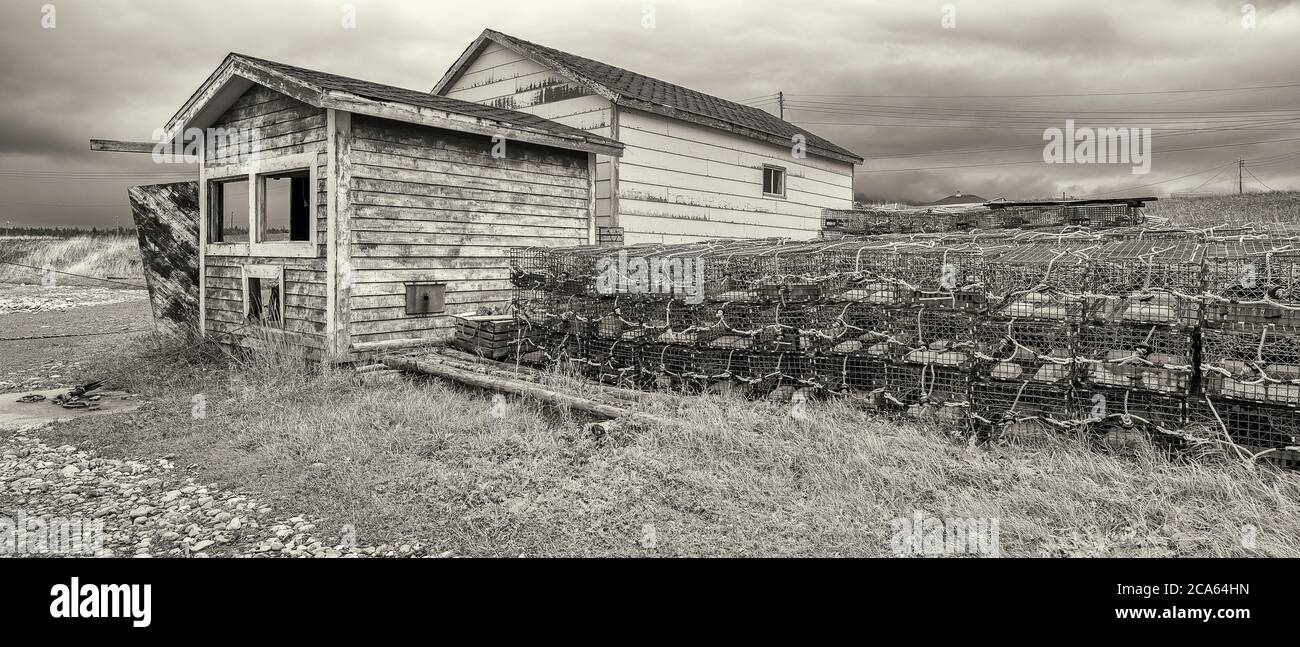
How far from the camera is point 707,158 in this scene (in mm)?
14648

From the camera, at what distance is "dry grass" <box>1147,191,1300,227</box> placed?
90.3 feet

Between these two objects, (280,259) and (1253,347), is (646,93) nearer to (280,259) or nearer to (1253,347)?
(280,259)

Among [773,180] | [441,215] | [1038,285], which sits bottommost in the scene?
[1038,285]

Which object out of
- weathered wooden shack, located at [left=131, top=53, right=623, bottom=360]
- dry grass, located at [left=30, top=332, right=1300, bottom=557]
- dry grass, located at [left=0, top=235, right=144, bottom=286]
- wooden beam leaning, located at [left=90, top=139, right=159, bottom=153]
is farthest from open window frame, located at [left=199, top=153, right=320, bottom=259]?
dry grass, located at [left=0, top=235, right=144, bottom=286]

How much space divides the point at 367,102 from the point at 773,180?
987cm

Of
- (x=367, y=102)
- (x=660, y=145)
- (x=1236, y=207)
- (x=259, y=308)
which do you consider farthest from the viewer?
(x=1236, y=207)

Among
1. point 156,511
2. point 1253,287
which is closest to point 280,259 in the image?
point 156,511

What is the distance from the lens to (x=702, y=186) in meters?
14.5

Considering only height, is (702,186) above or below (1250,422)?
above

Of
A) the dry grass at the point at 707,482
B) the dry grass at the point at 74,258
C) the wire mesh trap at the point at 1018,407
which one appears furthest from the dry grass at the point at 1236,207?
the dry grass at the point at 74,258

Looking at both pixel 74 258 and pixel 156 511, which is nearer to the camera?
pixel 156 511

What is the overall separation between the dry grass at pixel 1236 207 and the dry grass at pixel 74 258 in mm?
41513

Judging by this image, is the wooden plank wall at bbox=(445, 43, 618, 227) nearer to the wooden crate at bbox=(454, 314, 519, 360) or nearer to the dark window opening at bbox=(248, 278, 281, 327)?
the wooden crate at bbox=(454, 314, 519, 360)

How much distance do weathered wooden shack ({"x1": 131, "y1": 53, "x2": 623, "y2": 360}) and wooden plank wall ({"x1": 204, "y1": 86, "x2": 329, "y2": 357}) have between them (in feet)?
0.09
